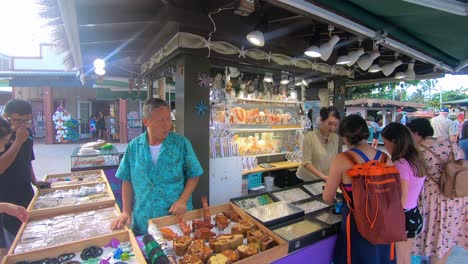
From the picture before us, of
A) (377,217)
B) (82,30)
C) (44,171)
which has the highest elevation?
(82,30)

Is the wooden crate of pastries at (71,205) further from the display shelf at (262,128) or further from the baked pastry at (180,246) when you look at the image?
the display shelf at (262,128)

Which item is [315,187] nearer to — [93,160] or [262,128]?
[262,128]

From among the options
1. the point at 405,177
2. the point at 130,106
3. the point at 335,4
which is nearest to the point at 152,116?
the point at 335,4

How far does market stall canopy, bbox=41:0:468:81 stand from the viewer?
1976mm

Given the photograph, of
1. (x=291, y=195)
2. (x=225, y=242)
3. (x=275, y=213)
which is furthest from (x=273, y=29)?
(x=225, y=242)

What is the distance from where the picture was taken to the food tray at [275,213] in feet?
5.81

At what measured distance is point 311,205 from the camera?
7.14 feet

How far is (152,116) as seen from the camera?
1.80m

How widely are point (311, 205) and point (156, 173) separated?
54.2 inches

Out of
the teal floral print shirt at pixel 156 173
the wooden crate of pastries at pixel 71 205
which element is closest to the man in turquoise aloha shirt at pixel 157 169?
the teal floral print shirt at pixel 156 173

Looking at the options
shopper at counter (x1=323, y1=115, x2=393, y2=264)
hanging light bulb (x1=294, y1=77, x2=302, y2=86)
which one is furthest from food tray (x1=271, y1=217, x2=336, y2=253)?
hanging light bulb (x1=294, y1=77, x2=302, y2=86)

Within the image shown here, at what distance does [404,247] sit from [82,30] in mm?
4720

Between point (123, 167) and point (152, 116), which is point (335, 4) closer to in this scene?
point (152, 116)

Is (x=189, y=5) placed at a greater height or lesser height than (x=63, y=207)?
greater
